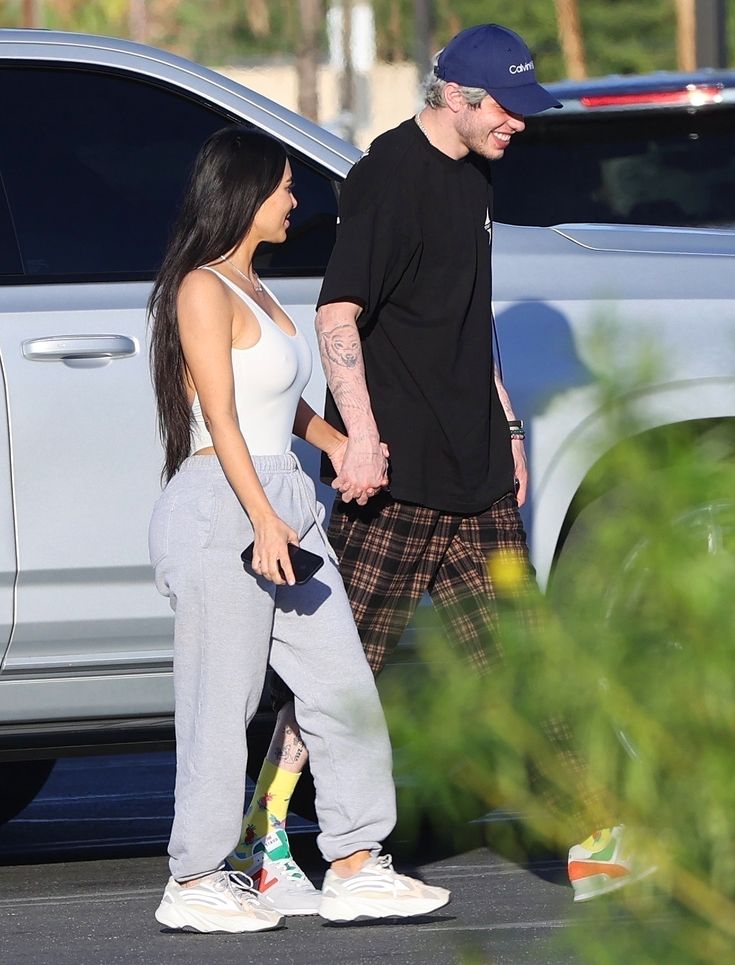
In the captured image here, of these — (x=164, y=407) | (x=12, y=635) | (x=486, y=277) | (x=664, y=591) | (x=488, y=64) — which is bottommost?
(x=12, y=635)

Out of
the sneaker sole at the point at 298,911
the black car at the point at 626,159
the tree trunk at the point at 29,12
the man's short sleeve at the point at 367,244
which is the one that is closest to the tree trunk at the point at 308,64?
the tree trunk at the point at 29,12

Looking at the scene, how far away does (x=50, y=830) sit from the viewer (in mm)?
5305

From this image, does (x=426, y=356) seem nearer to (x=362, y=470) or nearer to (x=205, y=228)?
(x=362, y=470)

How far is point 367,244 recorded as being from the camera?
3566 mm

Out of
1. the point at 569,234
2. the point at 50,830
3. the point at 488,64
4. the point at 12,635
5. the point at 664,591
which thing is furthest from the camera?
the point at 50,830

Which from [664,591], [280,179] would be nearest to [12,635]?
[280,179]

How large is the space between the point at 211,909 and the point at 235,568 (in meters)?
0.74

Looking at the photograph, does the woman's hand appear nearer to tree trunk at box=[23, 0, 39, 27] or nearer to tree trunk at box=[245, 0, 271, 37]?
tree trunk at box=[23, 0, 39, 27]

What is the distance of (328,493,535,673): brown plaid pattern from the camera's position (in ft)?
12.4

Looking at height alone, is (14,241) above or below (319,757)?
above

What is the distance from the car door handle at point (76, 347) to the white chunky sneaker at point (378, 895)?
126 cm

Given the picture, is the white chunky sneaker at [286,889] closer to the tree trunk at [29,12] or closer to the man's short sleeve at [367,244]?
the man's short sleeve at [367,244]

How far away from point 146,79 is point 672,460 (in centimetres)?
328

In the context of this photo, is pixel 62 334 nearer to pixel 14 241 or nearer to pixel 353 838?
pixel 14 241
